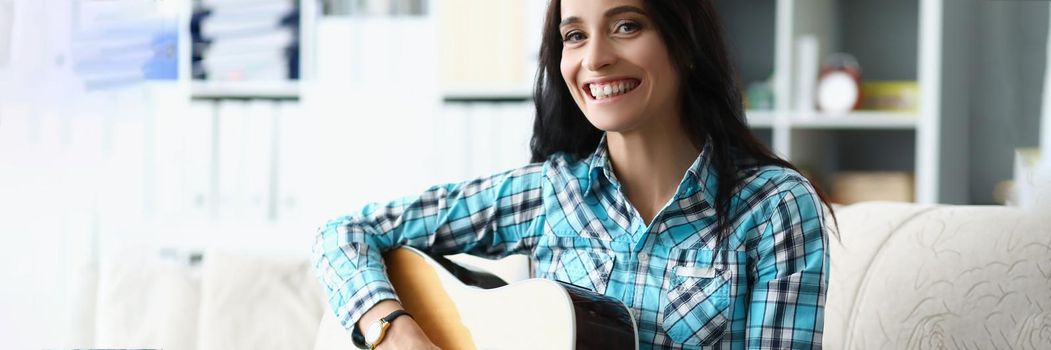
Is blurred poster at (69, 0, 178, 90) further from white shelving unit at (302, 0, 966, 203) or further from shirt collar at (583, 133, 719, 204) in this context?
shirt collar at (583, 133, 719, 204)

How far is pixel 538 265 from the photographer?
141 centimetres

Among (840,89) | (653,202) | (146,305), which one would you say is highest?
(840,89)

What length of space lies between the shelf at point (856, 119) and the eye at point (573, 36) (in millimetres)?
1684

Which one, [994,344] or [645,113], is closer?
[645,113]

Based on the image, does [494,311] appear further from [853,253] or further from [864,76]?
[864,76]

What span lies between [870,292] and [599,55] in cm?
57

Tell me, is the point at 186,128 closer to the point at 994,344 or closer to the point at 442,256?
the point at 442,256

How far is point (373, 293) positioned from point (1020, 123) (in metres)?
2.08

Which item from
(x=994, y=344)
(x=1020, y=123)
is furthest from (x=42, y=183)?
(x=1020, y=123)

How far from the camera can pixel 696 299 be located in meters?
1.20

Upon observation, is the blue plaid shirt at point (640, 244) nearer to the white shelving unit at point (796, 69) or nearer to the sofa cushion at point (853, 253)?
the sofa cushion at point (853, 253)

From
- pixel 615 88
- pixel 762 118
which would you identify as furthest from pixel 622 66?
pixel 762 118

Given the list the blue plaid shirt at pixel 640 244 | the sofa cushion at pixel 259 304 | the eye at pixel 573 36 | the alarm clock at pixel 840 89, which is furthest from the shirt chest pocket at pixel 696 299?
the alarm clock at pixel 840 89

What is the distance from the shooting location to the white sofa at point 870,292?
141cm
